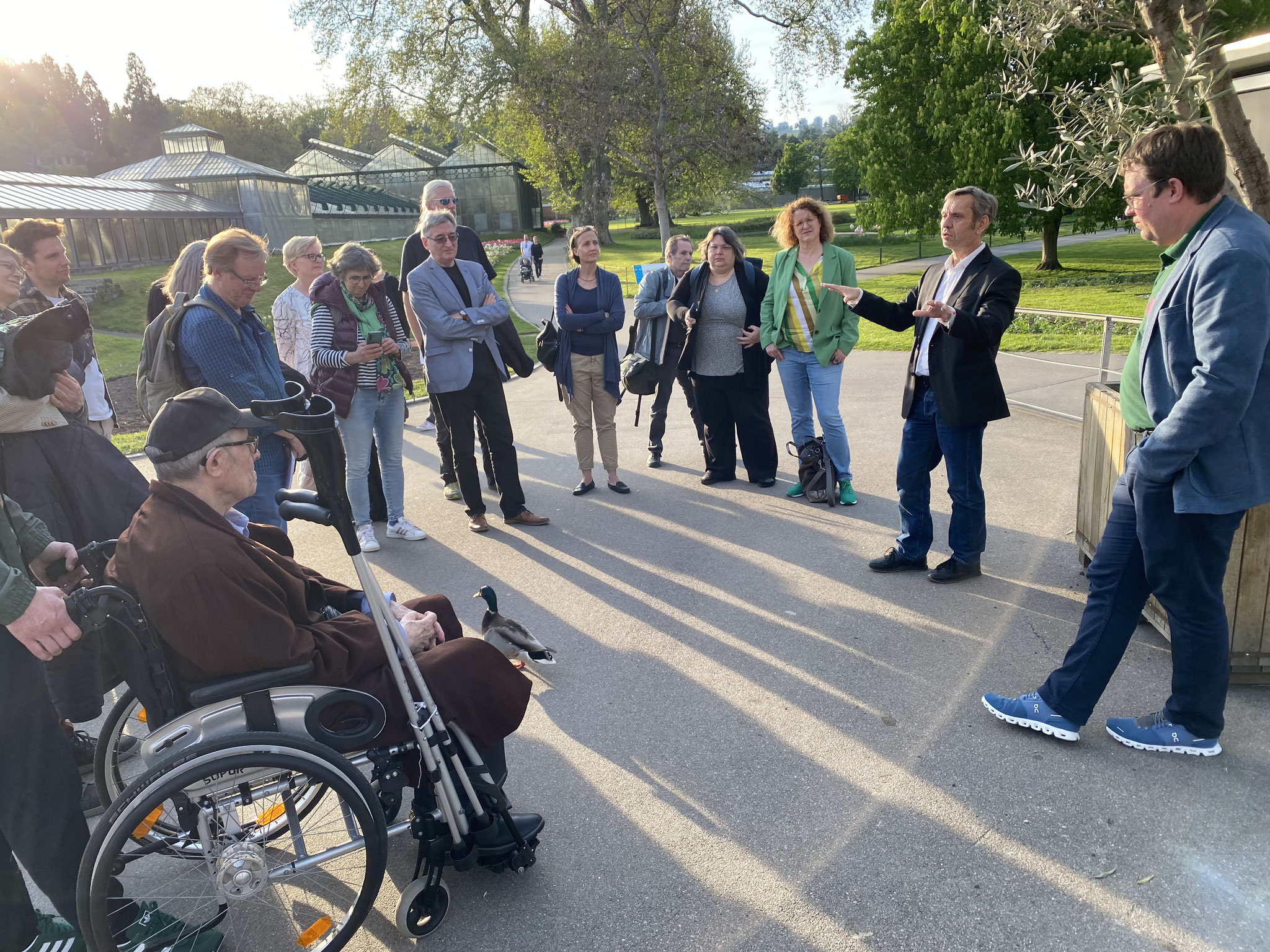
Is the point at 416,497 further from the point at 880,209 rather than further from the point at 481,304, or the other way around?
the point at 880,209

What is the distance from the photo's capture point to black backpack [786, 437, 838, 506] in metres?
6.46

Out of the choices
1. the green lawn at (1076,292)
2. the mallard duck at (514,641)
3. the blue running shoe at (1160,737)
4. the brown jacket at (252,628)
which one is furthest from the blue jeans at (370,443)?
the green lawn at (1076,292)

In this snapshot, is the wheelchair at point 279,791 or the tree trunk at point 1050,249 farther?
the tree trunk at point 1050,249

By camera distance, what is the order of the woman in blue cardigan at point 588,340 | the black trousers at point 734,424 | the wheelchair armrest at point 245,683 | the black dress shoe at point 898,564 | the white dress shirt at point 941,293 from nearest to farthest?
the wheelchair armrest at point 245,683 → the white dress shirt at point 941,293 → the black dress shoe at point 898,564 → the woman in blue cardigan at point 588,340 → the black trousers at point 734,424

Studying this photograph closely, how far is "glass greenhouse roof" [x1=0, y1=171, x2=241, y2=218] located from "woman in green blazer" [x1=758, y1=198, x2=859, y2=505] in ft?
91.1

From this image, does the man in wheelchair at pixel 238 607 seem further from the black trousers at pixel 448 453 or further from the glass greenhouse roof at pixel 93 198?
the glass greenhouse roof at pixel 93 198

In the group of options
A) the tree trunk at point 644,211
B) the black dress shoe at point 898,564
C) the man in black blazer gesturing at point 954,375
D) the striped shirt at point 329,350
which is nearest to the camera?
the man in black blazer gesturing at point 954,375

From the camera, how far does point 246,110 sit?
7325 centimetres

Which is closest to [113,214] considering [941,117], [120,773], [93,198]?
[93,198]

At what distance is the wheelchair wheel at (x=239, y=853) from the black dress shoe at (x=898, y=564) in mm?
3381

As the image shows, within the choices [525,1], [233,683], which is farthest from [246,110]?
[233,683]

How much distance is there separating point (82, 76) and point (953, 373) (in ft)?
309

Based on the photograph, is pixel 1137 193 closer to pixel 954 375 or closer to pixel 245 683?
pixel 954 375

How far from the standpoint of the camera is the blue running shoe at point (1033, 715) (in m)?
3.39
